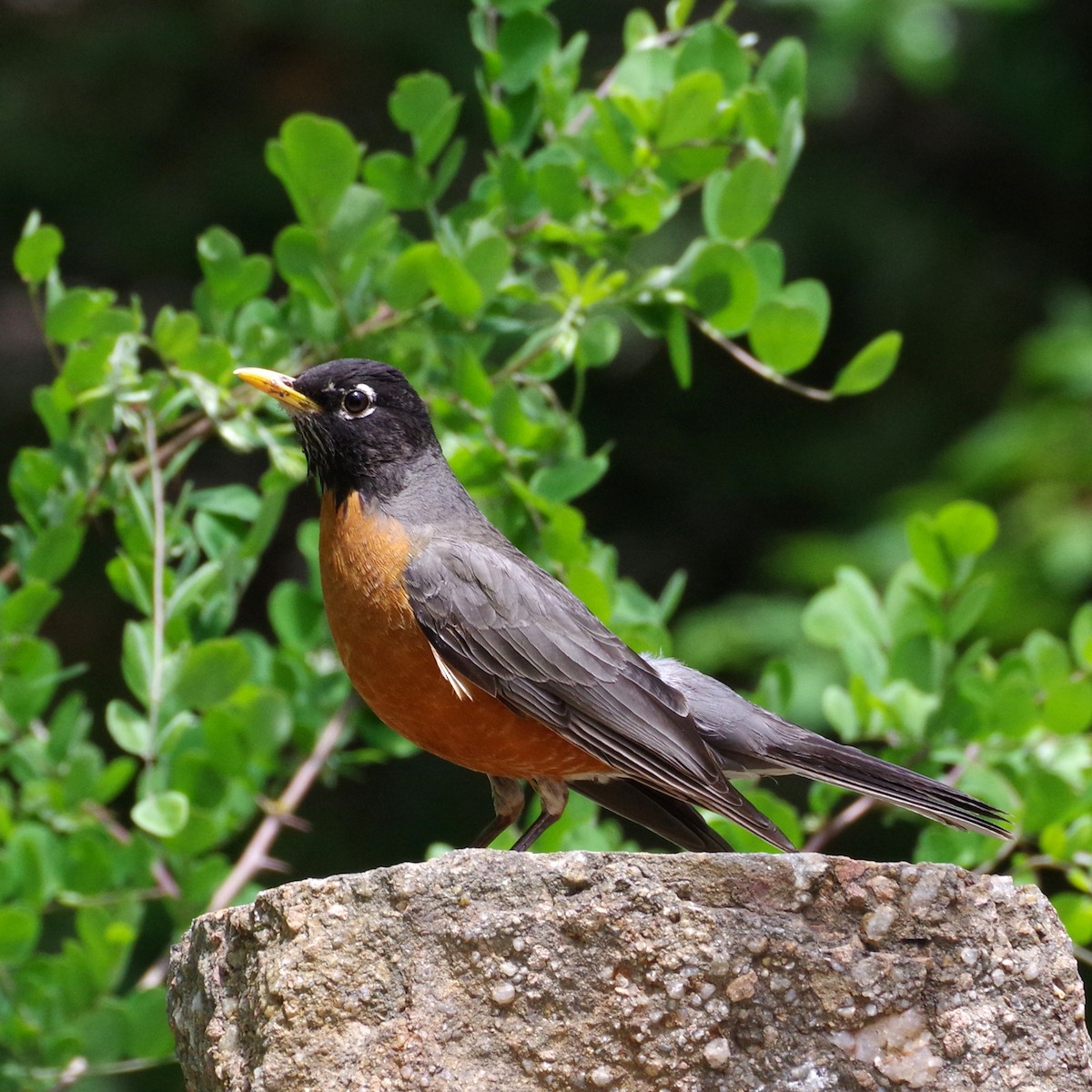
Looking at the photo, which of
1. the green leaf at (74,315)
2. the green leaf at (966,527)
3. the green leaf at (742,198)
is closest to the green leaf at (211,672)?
the green leaf at (74,315)

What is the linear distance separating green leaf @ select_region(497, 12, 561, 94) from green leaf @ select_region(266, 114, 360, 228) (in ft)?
1.67

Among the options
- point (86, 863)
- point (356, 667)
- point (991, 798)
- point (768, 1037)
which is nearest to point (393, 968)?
point (768, 1037)

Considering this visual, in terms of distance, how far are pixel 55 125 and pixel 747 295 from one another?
5.71 meters

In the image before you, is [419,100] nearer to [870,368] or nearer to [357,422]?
[357,422]

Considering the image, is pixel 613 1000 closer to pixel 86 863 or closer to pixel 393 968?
pixel 393 968

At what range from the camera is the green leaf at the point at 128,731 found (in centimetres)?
334

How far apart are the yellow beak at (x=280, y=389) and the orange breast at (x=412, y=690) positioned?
1.25 feet

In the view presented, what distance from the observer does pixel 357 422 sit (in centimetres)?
357

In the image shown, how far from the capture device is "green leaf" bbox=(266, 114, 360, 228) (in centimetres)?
359

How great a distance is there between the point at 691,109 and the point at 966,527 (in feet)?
3.87

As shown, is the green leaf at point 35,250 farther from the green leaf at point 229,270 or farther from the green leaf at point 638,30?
the green leaf at point 638,30

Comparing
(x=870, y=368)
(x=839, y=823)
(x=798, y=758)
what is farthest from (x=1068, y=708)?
(x=870, y=368)

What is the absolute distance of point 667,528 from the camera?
27.7 ft

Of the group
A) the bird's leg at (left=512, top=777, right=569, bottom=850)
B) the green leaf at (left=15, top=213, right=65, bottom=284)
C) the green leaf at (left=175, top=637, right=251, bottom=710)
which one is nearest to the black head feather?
the green leaf at (left=175, top=637, right=251, bottom=710)
